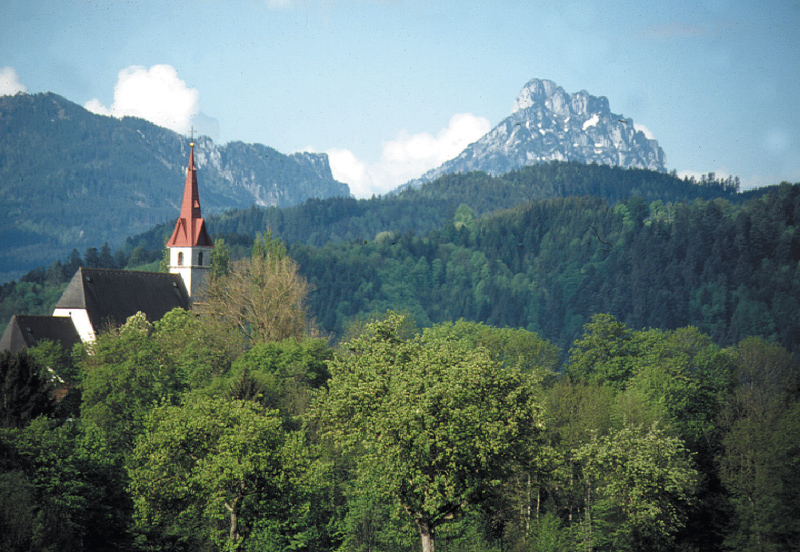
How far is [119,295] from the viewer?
100812 millimetres

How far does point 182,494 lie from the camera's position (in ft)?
150

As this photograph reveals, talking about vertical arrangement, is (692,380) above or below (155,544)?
above

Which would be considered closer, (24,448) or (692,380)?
(24,448)

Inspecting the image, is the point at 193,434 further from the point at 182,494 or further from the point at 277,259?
the point at 277,259

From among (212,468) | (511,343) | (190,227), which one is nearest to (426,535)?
(212,468)

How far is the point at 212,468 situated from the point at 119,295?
61.1 m

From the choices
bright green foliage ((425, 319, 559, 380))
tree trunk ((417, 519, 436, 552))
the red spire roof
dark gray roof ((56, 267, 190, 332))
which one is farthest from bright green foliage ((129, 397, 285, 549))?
the red spire roof

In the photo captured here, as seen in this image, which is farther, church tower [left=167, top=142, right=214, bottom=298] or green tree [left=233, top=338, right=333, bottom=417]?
church tower [left=167, top=142, right=214, bottom=298]

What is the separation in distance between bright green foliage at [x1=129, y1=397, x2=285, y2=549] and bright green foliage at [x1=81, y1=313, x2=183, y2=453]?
28.5 ft

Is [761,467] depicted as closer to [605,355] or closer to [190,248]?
[605,355]

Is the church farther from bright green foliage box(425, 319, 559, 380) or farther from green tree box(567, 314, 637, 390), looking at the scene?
green tree box(567, 314, 637, 390)

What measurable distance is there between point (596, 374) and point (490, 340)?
42.9 feet

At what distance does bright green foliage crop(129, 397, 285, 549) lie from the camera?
4488 cm

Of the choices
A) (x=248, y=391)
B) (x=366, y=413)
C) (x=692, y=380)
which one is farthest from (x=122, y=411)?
(x=692, y=380)
